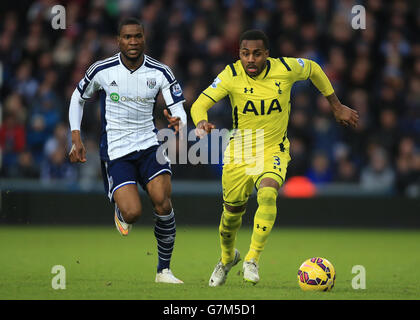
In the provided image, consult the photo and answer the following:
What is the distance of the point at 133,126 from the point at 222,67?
7.37 metres

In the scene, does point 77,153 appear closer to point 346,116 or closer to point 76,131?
point 76,131

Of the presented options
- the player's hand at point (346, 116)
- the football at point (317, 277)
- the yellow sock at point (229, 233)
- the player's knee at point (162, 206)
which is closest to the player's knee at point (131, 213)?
the player's knee at point (162, 206)

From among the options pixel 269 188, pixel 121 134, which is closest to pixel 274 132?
pixel 269 188

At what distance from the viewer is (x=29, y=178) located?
1563 cm

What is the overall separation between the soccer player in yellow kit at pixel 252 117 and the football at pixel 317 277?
2.89ft

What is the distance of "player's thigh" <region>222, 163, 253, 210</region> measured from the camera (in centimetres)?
888

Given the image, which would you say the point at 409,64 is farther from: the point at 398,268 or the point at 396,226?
the point at 398,268

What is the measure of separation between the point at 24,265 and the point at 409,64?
961 centimetres

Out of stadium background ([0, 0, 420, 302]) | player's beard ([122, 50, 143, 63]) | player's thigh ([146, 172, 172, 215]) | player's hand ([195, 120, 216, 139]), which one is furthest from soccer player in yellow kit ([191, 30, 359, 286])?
stadium background ([0, 0, 420, 302])

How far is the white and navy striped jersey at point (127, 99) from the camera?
8.81m

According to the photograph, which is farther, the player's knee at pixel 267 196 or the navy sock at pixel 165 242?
the navy sock at pixel 165 242

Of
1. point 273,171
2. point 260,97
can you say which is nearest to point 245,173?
point 273,171

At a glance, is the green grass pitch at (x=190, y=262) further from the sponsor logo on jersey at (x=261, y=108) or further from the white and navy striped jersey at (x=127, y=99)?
the sponsor logo on jersey at (x=261, y=108)

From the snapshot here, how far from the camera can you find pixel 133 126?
8844 mm
